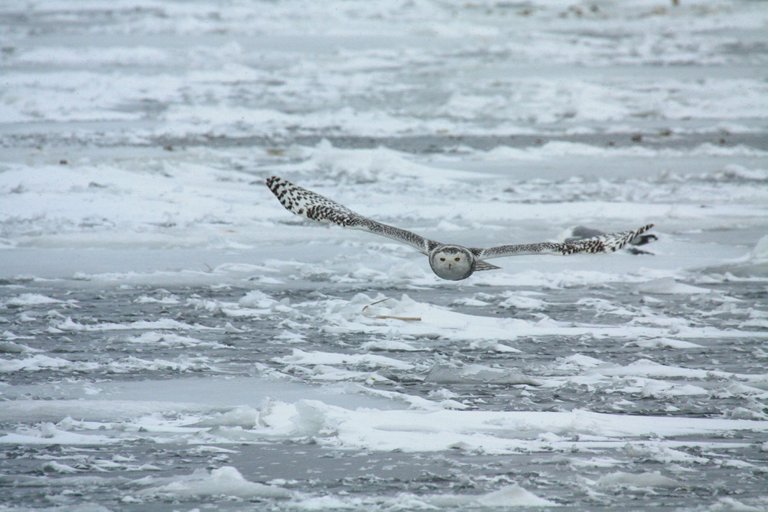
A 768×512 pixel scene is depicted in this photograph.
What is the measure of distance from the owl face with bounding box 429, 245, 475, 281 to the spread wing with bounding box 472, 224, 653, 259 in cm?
9

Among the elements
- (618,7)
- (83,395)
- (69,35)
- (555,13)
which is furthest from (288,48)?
(83,395)

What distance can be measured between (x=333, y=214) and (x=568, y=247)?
1651 mm

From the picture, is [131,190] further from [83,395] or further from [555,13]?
[555,13]

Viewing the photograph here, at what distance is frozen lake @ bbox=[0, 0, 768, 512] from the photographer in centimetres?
570

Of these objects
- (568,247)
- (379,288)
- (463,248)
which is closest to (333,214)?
(379,288)

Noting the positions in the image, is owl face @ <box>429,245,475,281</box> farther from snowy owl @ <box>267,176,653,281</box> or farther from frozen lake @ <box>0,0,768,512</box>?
frozen lake @ <box>0,0,768,512</box>

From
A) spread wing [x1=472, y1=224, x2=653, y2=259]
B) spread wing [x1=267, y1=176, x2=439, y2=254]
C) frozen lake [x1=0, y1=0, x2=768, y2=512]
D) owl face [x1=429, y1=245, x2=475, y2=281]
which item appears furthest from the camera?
spread wing [x1=267, y1=176, x2=439, y2=254]

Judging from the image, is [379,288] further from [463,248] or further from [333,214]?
[463,248]

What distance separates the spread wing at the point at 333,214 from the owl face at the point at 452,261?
122 millimetres

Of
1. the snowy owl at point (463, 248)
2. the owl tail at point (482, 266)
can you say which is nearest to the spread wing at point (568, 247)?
the snowy owl at point (463, 248)

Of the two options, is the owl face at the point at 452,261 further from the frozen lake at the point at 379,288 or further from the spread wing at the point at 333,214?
the frozen lake at the point at 379,288

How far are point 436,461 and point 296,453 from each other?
639 millimetres

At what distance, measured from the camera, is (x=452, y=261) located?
8.28 m

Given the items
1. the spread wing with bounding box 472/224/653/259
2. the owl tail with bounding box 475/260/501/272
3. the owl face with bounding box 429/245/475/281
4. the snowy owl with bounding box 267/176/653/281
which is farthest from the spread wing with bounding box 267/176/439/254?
the spread wing with bounding box 472/224/653/259
